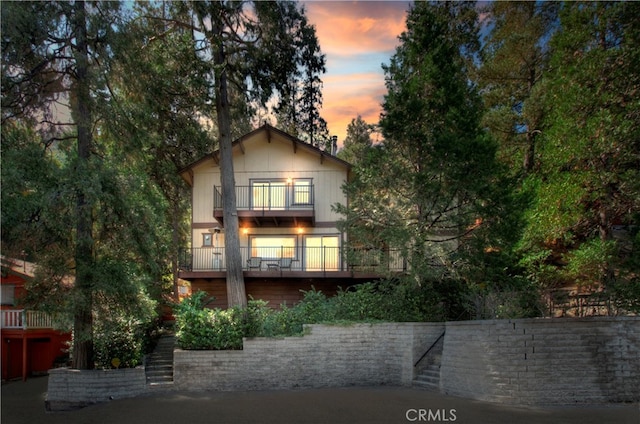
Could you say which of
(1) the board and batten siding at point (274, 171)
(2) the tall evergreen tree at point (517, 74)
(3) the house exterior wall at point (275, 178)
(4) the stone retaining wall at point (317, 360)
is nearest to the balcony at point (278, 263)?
(3) the house exterior wall at point (275, 178)

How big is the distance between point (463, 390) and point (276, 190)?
11839mm

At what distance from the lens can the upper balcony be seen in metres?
20.0

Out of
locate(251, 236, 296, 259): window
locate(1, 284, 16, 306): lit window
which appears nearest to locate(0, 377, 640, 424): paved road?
locate(251, 236, 296, 259): window

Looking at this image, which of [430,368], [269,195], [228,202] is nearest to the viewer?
[430,368]

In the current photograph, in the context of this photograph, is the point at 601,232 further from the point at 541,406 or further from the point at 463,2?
the point at 463,2

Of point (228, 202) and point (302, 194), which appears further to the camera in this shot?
point (302, 194)

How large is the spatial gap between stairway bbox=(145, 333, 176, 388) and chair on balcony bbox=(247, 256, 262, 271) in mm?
4317

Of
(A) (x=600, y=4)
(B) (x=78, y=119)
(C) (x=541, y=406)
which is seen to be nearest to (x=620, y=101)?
(A) (x=600, y=4)

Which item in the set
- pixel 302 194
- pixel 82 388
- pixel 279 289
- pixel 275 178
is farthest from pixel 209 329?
pixel 275 178

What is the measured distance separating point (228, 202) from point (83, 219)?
6613 mm

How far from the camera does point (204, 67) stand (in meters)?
16.7

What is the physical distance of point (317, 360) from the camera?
13297 mm

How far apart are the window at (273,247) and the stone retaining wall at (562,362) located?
1112 centimetres

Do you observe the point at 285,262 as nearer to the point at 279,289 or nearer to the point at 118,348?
the point at 279,289
